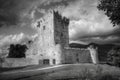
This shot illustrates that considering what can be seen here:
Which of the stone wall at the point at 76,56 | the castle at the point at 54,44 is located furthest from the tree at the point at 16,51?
the stone wall at the point at 76,56

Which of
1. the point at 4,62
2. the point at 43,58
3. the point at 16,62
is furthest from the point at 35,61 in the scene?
the point at 4,62

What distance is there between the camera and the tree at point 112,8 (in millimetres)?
15688

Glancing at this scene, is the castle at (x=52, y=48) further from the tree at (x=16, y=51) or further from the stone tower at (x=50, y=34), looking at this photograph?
the tree at (x=16, y=51)

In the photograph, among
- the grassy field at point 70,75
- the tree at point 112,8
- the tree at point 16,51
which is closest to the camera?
the grassy field at point 70,75

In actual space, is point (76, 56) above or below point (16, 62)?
above

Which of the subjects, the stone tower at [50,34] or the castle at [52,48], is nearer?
the castle at [52,48]

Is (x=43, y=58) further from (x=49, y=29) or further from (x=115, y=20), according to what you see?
(x=115, y=20)

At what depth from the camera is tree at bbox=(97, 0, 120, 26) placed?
15.7 m

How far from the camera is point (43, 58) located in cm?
3569

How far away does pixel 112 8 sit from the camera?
1588 cm

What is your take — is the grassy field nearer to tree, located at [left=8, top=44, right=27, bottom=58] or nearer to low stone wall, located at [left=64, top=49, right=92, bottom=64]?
low stone wall, located at [left=64, top=49, right=92, bottom=64]

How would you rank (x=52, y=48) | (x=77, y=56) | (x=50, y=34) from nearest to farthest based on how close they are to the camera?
1. (x=77, y=56)
2. (x=52, y=48)
3. (x=50, y=34)

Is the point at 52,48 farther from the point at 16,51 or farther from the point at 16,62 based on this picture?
the point at 16,51

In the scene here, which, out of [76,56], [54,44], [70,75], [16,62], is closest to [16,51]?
[16,62]
